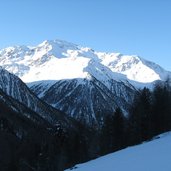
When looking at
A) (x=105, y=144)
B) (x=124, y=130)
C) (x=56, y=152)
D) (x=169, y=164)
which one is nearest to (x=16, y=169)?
(x=56, y=152)

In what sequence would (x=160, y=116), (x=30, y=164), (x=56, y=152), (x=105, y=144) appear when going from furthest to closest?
(x=30, y=164)
(x=56, y=152)
(x=105, y=144)
(x=160, y=116)

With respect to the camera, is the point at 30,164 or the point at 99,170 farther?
the point at 30,164

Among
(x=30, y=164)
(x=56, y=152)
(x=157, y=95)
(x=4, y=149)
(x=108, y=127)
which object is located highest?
(x=157, y=95)

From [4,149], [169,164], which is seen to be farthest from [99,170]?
[4,149]

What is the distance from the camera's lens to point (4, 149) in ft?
636

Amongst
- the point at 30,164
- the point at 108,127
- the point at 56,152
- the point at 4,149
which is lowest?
the point at 4,149

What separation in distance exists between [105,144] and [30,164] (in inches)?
1437

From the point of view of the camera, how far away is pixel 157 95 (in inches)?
3258

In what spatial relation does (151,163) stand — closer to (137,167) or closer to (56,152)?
(137,167)

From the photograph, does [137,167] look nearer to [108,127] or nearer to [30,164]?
[108,127]

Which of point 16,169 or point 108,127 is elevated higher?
point 108,127

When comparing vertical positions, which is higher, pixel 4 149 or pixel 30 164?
pixel 30 164

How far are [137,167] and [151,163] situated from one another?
40.1 inches

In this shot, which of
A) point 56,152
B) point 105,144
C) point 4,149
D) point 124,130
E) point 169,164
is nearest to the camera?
point 169,164
